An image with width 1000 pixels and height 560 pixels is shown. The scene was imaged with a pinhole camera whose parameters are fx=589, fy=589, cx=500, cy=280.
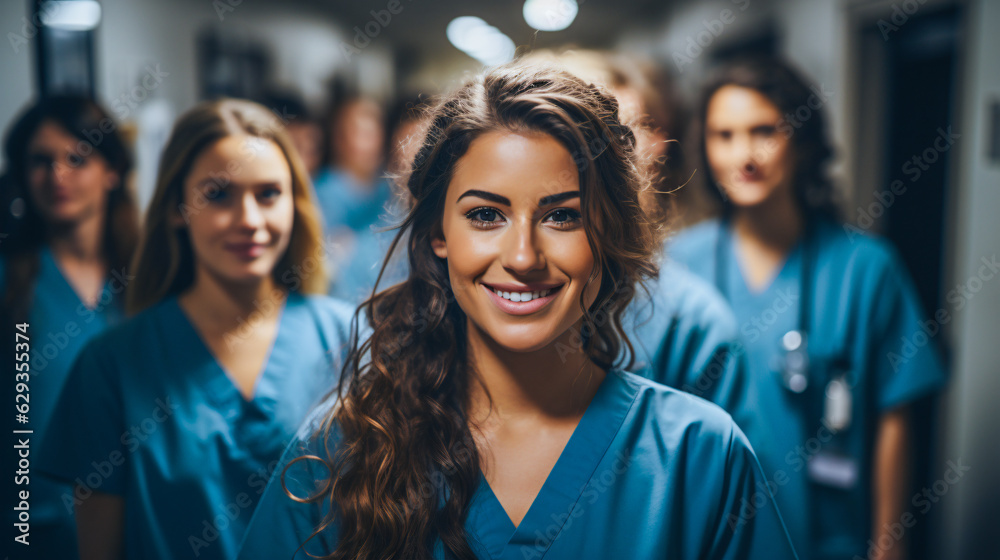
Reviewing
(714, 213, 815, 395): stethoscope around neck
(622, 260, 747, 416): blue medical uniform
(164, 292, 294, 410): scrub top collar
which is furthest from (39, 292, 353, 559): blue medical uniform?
(714, 213, 815, 395): stethoscope around neck

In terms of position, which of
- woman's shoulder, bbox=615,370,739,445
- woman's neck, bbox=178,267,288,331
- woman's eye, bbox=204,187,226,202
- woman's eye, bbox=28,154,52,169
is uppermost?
woman's eye, bbox=28,154,52,169

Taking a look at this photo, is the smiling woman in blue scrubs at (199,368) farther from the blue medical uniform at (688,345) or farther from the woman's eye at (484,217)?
the blue medical uniform at (688,345)

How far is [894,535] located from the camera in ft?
3.52

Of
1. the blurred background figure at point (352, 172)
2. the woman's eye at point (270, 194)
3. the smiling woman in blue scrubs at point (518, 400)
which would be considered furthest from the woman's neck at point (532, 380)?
the blurred background figure at point (352, 172)

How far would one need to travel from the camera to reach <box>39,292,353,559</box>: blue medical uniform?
0.77 m

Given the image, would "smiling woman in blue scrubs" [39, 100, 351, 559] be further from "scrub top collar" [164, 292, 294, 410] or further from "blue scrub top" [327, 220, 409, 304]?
"blue scrub top" [327, 220, 409, 304]

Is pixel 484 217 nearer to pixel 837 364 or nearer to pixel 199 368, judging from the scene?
pixel 199 368

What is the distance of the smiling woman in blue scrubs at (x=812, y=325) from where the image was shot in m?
1.05

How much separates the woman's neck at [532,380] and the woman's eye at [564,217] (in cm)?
14

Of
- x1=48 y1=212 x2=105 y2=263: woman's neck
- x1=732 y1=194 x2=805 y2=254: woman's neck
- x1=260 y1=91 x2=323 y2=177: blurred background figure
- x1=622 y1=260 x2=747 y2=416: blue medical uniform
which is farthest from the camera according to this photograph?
x1=260 y1=91 x2=323 y2=177: blurred background figure

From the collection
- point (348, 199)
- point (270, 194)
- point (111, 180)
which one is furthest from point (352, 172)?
point (270, 194)

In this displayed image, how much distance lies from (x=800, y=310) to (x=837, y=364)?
4.6 inches

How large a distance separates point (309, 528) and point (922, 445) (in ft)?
4.13

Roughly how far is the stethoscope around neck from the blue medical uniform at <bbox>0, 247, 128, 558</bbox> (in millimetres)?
1017
